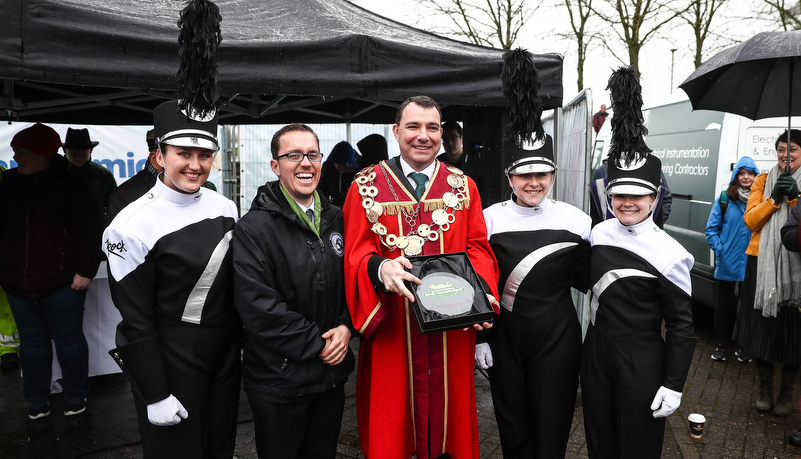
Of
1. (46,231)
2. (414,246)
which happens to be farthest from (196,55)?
(46,231)

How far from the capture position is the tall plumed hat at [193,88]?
2369 millimetres

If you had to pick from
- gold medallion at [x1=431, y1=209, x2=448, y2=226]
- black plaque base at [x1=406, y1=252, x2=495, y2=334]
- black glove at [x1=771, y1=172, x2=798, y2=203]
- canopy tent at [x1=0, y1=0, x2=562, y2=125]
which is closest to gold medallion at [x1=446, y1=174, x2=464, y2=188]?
gold medallion at [x1=431, y1=209, x2=448, y2=226]

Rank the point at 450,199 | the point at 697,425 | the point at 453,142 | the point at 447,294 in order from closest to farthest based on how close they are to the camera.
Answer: the point at 447,294
the point at 450,199
the point at 697,425
the point at 453,142

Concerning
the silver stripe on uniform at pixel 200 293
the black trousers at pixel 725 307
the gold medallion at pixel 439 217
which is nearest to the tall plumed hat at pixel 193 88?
the silver stripe on uniform at pixel 200 293

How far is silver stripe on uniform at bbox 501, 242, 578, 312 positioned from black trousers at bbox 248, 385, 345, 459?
95cm

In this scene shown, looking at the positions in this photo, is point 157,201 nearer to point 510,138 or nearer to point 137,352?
point 137,352

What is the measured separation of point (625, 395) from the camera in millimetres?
2580

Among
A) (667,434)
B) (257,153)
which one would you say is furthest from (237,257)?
(257,153)

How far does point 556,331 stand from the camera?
109 inches

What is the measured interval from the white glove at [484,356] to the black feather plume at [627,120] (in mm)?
1154

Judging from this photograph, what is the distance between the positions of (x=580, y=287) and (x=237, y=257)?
1.76 m

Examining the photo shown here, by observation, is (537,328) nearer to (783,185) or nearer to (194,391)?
(194,391)

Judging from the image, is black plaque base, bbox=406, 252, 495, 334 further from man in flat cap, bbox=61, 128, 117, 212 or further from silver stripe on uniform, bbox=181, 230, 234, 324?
man in flat cap, bbox=61, 128, 117, 212

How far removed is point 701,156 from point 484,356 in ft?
14.9
